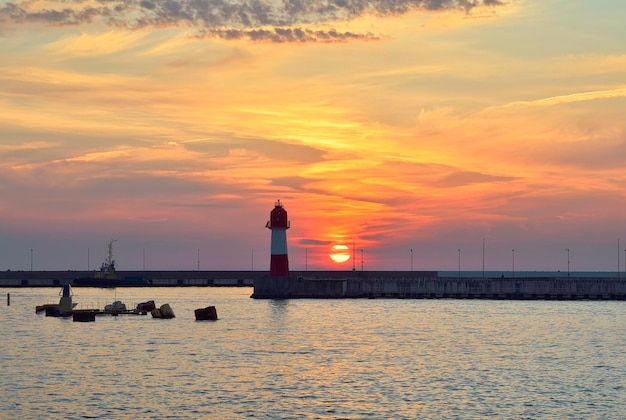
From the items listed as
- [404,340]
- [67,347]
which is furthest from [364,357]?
[67,347]

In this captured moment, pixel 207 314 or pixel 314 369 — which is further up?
pixel 207 314

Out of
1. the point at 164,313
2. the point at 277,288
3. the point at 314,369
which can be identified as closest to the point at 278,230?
the point at 277,288

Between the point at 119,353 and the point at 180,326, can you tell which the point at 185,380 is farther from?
the point at 180,326

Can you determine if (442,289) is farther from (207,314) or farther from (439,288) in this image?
(207,314)

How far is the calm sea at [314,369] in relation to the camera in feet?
159

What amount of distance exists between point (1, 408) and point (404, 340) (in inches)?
1748

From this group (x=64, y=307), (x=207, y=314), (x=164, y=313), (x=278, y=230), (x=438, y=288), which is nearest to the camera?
(x=207, y=314)

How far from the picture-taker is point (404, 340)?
281 ft

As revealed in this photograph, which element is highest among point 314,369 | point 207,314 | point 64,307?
point 64,307

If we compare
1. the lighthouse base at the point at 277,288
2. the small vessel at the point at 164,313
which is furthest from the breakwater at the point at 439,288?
the small vessel at the point at 164,313

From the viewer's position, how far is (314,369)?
64.2 metres

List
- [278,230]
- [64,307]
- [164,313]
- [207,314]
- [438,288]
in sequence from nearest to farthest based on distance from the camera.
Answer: [207,314] → [164,313] → [64,307] → [278,230] → [438,288]

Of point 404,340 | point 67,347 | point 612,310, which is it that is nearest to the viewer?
point 67,347

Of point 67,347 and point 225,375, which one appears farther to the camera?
point 67,347
